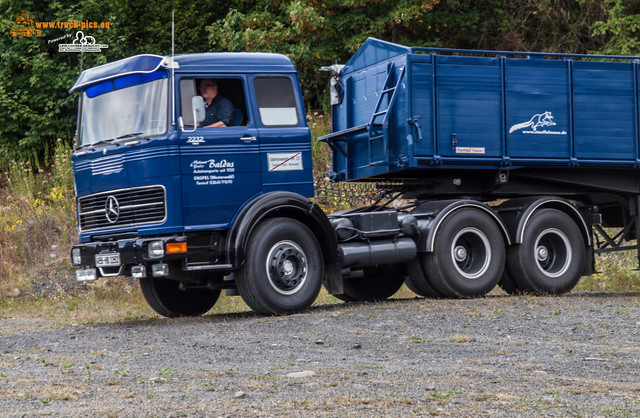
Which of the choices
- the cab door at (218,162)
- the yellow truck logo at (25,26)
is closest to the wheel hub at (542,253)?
the cab door at (218,162)

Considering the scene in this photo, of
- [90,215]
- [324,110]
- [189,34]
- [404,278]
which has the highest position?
[189,34]

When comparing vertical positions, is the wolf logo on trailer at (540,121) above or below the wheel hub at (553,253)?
above

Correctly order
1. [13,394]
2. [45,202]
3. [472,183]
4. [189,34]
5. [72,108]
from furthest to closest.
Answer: [189,34]
[72,108]
[45,202]
[472,183]
[13,394]

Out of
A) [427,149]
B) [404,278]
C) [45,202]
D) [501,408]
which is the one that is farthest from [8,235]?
[501,408]

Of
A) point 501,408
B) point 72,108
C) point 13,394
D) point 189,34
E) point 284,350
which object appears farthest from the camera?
point 189,34

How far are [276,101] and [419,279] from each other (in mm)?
3251

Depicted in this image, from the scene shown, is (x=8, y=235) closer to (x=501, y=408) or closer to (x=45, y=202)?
(x=45, y=202)

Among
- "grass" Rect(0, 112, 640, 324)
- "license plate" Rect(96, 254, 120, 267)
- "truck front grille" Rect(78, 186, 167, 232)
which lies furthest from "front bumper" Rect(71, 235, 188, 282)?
"grass" Rect(0, 112, 640, 324)

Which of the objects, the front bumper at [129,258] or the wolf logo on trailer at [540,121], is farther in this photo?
the wolf logo on trailer at [540,121]

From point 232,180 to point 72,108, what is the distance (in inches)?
580

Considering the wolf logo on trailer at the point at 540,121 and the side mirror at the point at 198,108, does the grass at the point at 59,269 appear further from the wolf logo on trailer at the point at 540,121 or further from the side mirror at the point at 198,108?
the wolf logo on trailer at the point at 540,121

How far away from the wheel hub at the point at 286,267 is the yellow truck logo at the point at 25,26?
1517 cm

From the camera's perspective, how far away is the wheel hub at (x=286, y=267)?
11562 millimetres

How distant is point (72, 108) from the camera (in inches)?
981
